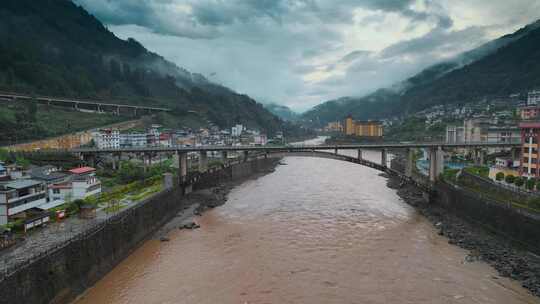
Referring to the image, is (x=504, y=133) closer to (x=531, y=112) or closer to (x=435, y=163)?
(x=531, y=112)

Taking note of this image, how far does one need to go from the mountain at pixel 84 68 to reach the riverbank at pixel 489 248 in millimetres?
57309

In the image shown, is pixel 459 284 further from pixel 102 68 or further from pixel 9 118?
pixel 102 68

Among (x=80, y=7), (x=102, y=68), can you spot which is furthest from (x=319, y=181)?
(x=80, y=7)

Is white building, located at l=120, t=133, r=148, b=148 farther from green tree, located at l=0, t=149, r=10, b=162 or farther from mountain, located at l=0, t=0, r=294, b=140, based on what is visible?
green tree, located at l=0, t=149, r=10, b=162

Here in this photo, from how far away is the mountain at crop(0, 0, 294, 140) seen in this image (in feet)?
196

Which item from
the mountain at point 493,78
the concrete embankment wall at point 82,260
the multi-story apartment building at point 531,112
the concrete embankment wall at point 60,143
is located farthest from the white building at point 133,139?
the mountain at point 493,78

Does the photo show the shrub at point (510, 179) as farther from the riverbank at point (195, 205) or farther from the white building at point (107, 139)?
the white building at point (107, 139)

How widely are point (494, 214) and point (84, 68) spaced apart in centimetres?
8851

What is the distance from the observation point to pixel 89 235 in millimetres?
13070

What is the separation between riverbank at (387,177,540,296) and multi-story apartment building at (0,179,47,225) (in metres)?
20.6

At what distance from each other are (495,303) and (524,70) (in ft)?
333

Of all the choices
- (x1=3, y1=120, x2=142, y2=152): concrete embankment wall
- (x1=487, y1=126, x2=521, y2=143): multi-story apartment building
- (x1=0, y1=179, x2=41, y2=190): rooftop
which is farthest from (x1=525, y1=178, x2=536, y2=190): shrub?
(x1=3, y1=120, x2=142, y2=152): concrete embankment wall

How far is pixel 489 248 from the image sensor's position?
646 inches

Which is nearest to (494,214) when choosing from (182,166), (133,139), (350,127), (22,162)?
(182,166)
